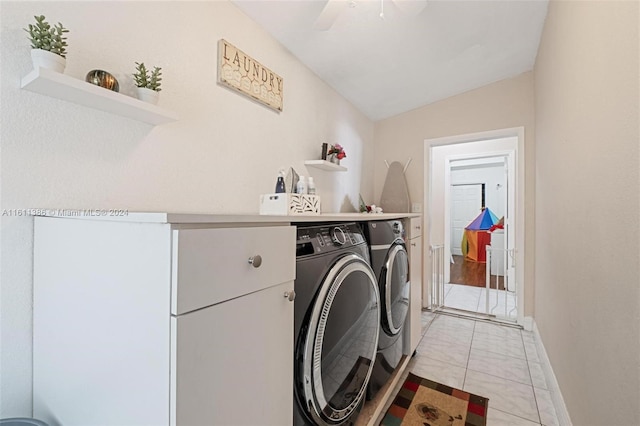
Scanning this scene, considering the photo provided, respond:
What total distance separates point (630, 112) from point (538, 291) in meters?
2.07

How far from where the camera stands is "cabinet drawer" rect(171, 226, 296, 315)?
0.52 m

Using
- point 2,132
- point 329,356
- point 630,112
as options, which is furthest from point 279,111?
point 630,112

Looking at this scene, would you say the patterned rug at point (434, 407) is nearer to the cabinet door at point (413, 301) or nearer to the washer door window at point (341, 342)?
the cabinet door at point (413, 301)

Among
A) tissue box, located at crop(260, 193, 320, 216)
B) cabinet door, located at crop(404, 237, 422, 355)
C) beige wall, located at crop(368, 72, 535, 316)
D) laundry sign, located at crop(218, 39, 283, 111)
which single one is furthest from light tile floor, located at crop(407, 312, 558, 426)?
laundry sign, located at crop(218, 39, 283, 111)

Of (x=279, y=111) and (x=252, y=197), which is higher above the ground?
(x=279, y=111)

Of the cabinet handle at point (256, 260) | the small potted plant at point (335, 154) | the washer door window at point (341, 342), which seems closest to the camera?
the cabinet handle at point (256, 260)

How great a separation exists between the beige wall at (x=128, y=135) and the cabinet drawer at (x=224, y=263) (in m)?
0.68

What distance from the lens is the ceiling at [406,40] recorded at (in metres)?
1.54

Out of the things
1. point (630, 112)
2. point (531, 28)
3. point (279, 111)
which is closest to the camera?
point (630, 112)

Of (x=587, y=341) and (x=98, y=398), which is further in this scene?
(x=587, y=341)

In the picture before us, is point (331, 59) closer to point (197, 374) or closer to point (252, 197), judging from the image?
point (252, 197)

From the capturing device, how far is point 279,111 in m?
1.78

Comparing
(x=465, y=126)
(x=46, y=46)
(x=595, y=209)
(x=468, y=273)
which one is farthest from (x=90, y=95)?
(x=468, y=273)

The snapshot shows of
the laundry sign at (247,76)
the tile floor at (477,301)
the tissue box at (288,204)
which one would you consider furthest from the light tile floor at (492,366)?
the laundry sign at (247,76)
